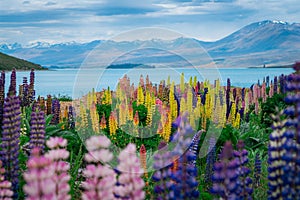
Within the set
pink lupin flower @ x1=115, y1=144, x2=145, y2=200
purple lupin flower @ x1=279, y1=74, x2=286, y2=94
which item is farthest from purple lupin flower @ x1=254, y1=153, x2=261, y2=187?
purple lupin flower @ x1=279, y1=74, x2=286, y2=94

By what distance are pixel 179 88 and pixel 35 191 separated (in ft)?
29.1

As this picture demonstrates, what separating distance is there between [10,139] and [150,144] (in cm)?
404

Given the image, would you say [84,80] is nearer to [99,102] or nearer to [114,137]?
[114,137]

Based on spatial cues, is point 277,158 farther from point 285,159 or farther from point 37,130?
point 37,130

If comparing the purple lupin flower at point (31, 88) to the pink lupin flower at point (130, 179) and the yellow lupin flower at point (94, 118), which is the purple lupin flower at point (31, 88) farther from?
the pink lupin flower at point (130, 179)

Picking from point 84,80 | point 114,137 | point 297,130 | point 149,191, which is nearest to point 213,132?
point 114,137

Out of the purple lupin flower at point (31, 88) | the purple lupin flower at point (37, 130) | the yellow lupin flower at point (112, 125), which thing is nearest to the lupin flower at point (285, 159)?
the purple lupin flower at point (37, 130)

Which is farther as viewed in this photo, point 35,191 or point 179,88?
point 179,88

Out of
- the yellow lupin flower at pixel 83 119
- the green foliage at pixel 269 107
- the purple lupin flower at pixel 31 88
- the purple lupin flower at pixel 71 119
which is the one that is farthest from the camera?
the green foliage at pixel 269 107

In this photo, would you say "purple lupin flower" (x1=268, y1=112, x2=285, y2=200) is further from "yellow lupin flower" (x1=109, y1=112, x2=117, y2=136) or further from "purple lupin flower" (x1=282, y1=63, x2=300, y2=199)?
"yellow lupin flower" (x1=109, y1=112, x2=117, y2=136)

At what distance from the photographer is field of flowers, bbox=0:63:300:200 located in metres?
2.96

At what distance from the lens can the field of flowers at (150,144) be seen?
2961 mm

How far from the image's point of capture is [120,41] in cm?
883

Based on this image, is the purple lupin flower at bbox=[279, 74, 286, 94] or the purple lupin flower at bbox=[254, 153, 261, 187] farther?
the purple lupin flower at bbox=[279, 74, 286, 94]
